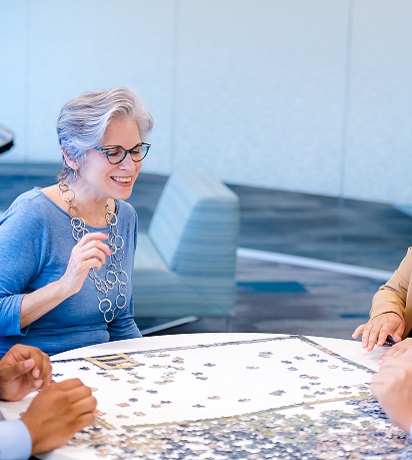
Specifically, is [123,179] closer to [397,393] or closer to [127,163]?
[127,163]

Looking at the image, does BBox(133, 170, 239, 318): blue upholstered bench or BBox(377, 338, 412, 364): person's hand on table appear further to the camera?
BBox(133, 170, 239, 318): blue upholstered bench

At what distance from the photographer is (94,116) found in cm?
285

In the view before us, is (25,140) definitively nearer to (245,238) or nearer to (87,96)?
(245,238)

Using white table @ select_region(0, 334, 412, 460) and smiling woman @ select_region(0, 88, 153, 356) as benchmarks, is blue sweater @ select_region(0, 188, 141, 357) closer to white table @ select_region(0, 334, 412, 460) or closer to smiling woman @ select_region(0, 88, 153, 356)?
smiling woman @ select_region(0, 88, 153, 356)

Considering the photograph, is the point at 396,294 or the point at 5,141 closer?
the point at 396,294

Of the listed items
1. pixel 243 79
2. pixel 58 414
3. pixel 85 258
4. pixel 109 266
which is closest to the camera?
pixel 58 414

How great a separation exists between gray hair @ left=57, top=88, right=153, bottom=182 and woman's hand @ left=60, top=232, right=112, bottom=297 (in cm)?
40

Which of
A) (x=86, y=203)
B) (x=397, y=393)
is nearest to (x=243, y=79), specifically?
(x=86, y=203)

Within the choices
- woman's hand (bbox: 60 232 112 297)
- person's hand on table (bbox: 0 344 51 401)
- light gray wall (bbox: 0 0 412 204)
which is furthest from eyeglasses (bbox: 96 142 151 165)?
light gray wall (bbox: 0 0 412 204)

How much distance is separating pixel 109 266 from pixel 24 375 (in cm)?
79

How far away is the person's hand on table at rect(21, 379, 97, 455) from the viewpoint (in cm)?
191

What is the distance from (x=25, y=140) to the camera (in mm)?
8594

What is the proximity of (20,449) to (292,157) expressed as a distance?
Answer: 603cm

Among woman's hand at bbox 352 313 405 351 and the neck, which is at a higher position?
the neck
